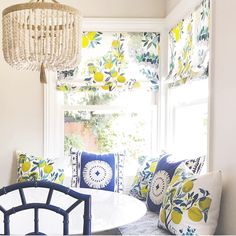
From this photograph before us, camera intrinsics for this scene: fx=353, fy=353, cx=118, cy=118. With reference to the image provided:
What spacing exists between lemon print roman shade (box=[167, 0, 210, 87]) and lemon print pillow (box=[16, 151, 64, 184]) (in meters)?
1.29

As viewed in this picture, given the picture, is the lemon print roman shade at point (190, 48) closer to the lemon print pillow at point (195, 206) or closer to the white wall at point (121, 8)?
the white wall at point (121, 8)

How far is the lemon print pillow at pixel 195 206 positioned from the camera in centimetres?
191

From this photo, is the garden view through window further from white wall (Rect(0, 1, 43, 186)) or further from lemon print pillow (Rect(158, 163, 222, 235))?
lemon print pillow (Rect(158, 163, 222, 235))

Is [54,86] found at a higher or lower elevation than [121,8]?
lower

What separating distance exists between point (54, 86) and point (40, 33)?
4.62ft

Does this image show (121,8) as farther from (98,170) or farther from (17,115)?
(98,170)

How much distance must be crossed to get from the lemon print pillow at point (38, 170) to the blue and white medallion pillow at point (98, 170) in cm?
15

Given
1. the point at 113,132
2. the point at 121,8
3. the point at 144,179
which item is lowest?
the point at 144,179

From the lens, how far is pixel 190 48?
2.78 m

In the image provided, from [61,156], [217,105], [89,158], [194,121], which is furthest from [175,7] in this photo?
[61,156]

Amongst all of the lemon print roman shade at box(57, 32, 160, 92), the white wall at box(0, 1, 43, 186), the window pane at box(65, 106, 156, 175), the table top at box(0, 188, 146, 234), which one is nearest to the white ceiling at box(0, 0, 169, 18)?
the lemon print roman shade at box(57, 32, 160, 92)

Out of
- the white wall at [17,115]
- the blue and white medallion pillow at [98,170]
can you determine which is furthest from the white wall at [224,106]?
the white wall at [17,115]

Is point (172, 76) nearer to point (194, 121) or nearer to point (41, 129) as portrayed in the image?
point (194, 121)

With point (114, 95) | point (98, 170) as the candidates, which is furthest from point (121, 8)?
point (98, 170)
